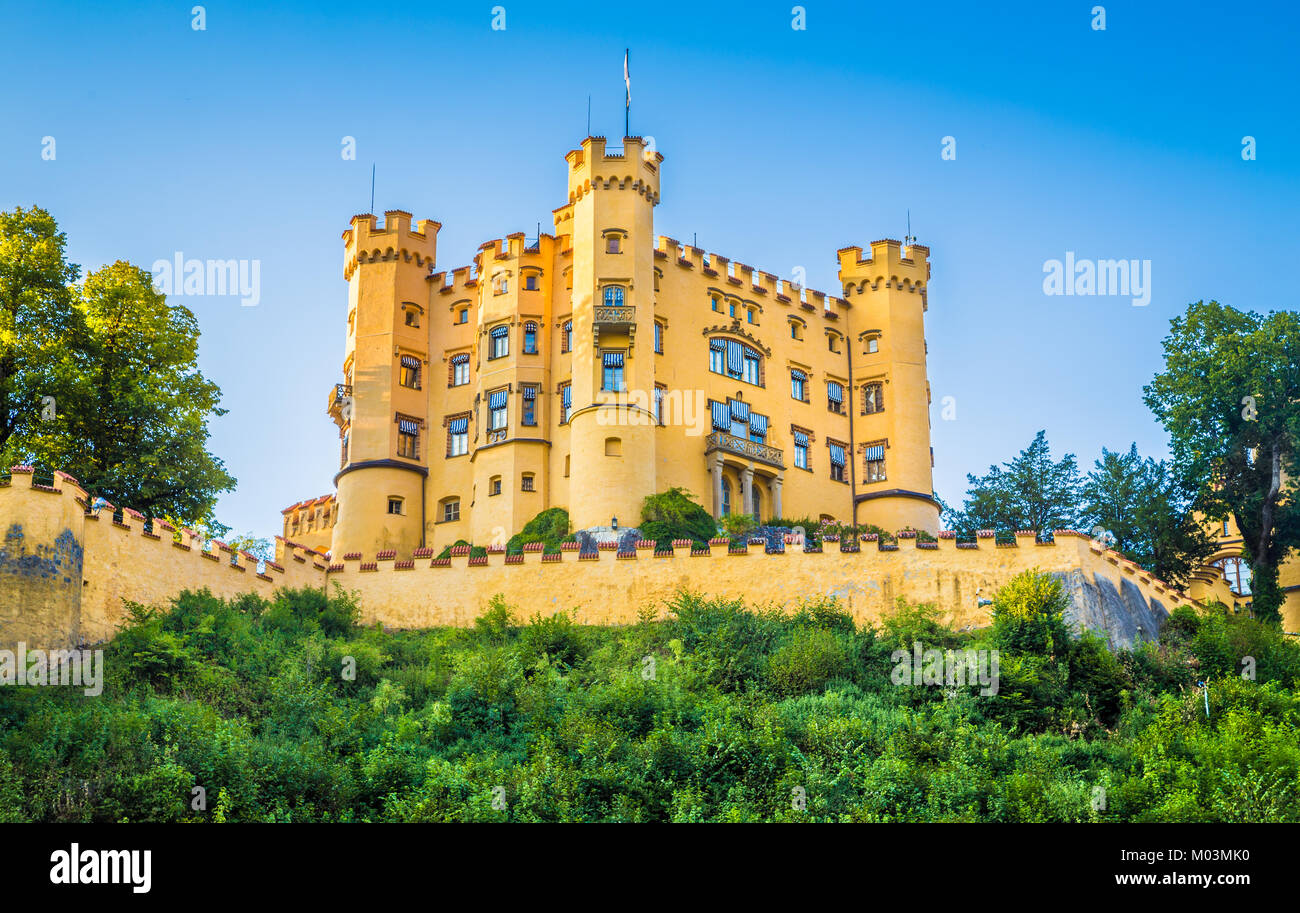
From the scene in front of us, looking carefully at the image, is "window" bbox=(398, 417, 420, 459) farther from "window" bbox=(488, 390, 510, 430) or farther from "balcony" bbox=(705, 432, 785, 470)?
"balcony" bbox=(705, 432, 785, 470)

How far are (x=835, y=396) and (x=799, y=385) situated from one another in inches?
77.1

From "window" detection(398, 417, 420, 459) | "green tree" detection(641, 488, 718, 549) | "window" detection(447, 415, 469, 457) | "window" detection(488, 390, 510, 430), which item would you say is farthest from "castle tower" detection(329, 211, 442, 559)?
"green tree" detection(641, 488, 718, 549)

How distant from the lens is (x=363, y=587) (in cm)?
4722

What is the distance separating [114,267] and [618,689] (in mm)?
23332

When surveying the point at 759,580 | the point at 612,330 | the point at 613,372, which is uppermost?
the point at 612,330

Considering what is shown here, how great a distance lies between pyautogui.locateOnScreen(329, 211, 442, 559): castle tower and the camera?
196 ft

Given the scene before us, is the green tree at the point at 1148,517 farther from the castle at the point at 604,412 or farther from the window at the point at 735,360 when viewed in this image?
the window at the point at 735,360

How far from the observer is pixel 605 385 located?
5722 centimetres

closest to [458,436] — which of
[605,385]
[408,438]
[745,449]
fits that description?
[408,438]

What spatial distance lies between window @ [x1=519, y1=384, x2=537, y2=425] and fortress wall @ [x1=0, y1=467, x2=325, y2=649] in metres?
17.7

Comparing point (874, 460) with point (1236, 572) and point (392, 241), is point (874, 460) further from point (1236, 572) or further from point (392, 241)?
point (392, 241)

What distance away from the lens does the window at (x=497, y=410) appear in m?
59.4
